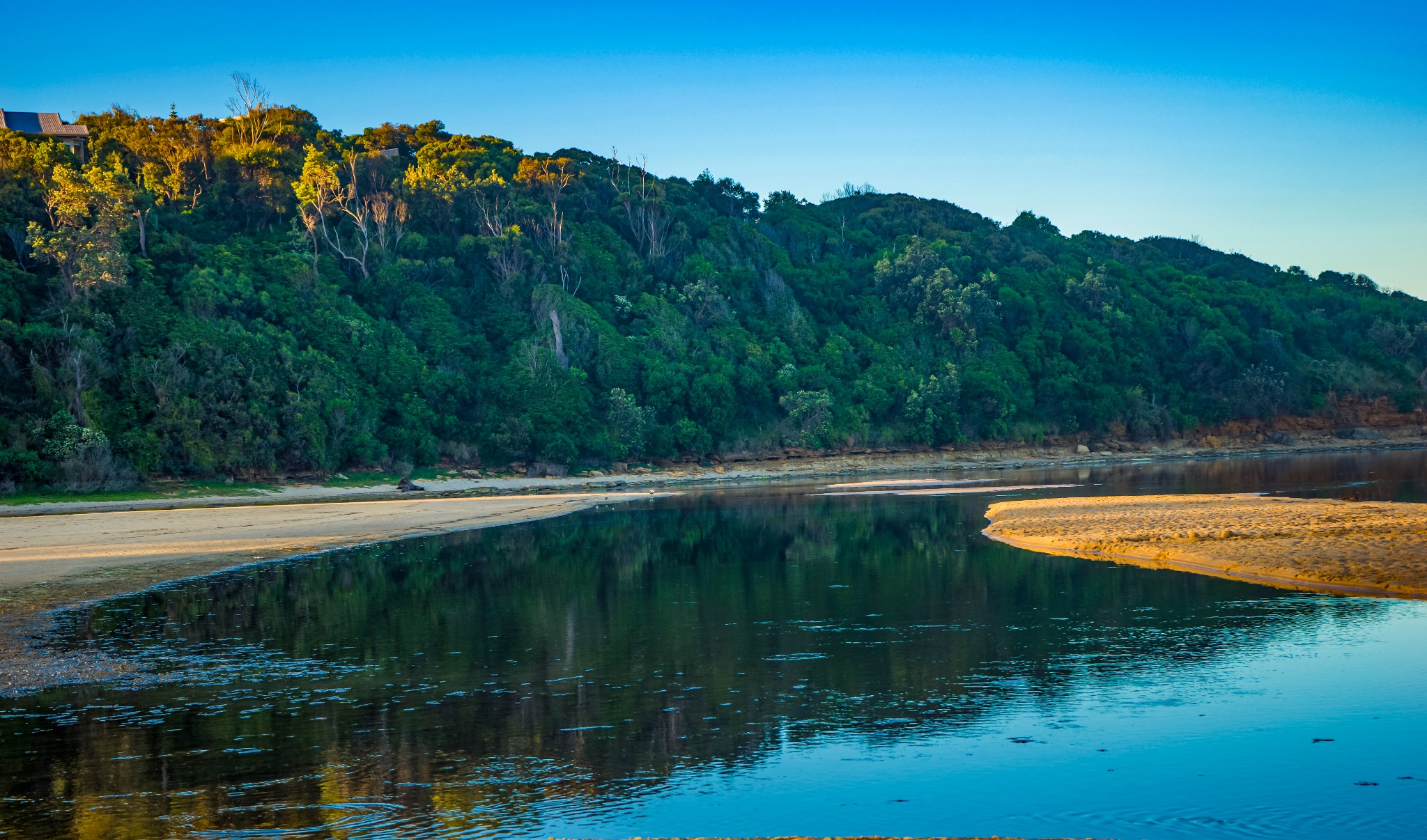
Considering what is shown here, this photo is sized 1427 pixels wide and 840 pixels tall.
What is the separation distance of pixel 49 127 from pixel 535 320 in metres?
43.3

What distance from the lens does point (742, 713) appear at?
40.4 feet

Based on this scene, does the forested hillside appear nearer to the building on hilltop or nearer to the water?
the building on hilltop

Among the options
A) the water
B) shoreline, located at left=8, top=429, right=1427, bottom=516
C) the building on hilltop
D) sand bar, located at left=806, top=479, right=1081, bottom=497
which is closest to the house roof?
the building on hilltop

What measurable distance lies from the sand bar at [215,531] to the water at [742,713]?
5997 mm

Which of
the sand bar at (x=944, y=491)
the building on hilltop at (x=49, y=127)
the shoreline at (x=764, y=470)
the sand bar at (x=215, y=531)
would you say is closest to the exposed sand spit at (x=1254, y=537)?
the sand bar at (x=944, y=491)

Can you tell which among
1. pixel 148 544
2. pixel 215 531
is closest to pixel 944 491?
pixel 215 531

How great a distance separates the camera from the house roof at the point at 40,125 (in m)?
84.2

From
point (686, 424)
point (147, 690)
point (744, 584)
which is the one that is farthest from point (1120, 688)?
point (686, 424)

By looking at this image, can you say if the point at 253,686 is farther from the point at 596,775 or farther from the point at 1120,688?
the point at 1120,688

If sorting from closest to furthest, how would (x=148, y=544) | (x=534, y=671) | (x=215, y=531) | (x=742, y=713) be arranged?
1. (x=742, y=713)
2. (x=534, y=671)
3. (x=148, y=544)
4. (x=215, y=531)

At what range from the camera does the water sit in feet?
29.6

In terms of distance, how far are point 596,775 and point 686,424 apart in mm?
69264

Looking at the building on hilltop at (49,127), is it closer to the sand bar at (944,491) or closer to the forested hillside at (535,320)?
the forested hillside at (535,320)

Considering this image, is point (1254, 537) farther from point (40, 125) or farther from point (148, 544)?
point (40, 125)
